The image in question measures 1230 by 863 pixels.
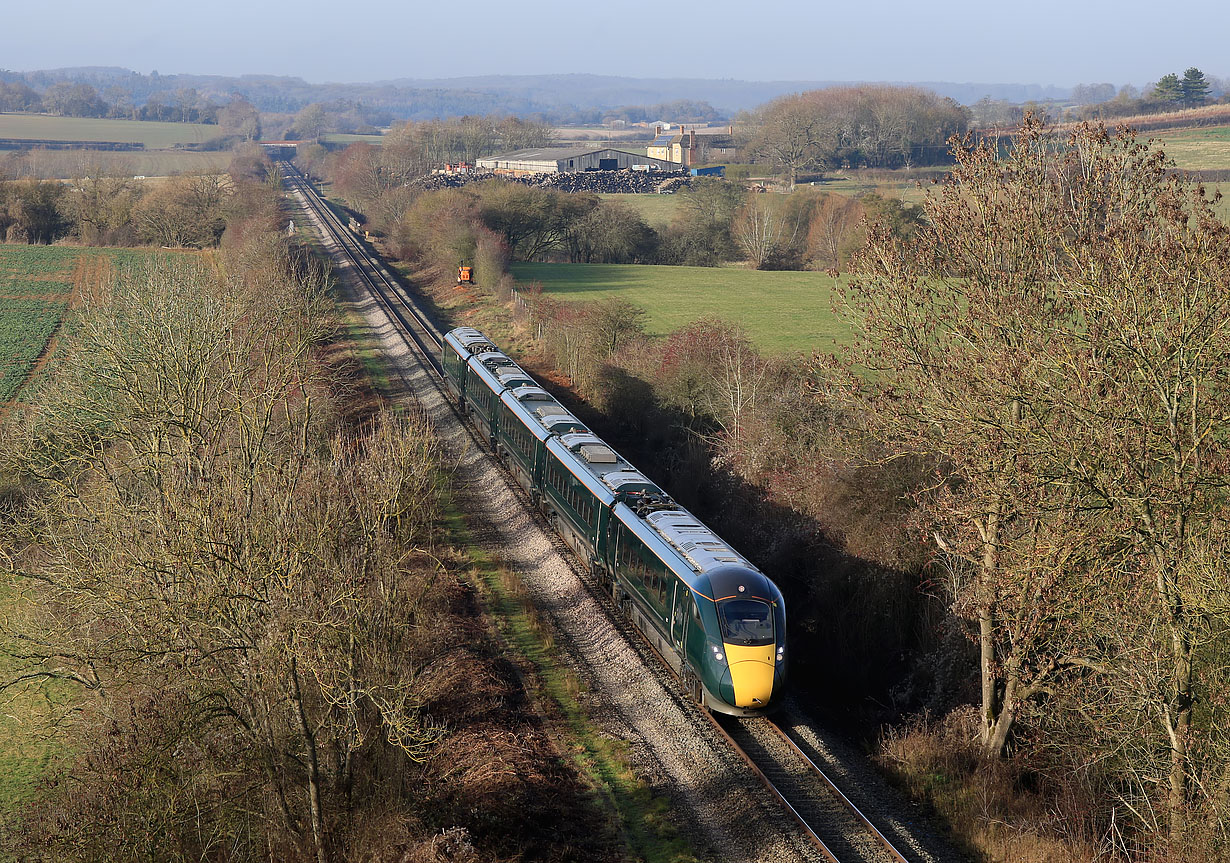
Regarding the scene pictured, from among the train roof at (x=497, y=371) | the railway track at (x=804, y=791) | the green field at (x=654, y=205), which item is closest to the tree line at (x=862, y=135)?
the green field at (x=654, y=205)

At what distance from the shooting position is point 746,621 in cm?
1731

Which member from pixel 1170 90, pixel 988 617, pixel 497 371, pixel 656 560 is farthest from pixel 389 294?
pixel 1170 90

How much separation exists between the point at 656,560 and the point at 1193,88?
405ft

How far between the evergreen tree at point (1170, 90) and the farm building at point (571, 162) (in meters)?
57.4

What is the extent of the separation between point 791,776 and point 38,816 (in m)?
11.3

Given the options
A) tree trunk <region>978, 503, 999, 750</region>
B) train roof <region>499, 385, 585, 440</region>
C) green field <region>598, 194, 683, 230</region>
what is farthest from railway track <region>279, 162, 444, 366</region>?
tree trunk <region>978, 503, 999, 750</region>

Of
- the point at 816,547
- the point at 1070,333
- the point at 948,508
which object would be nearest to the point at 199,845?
the point at 948,508

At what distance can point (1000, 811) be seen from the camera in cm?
1562

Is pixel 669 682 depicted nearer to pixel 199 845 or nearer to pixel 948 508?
pixel 948 508

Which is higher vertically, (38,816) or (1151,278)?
(1151,278)

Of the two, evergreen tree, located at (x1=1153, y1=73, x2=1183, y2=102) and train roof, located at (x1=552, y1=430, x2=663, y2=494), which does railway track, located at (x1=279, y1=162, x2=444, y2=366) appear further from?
evergreen tree, located at (x1=1153, y1=73, x2=1183, y2=102)

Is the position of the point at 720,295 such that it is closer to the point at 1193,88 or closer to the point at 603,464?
the point at 603,464

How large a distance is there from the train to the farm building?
95453mm

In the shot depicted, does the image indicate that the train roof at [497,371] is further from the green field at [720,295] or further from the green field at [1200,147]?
the green field at [1200,147]
